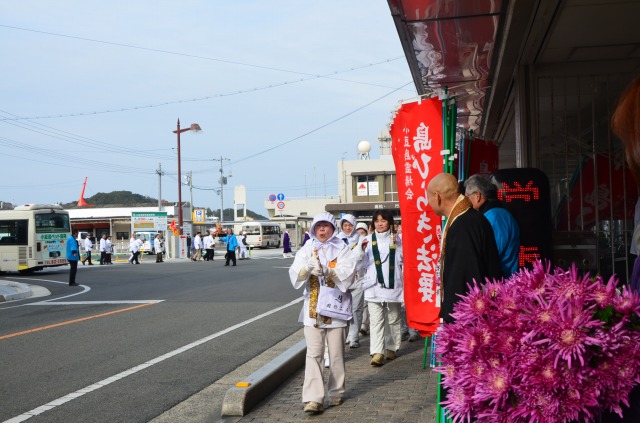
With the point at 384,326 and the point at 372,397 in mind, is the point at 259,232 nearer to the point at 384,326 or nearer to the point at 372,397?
the point at 384,326

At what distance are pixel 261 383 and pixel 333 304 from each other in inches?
44.2

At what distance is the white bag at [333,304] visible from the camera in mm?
6180

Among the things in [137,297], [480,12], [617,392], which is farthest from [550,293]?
[137,297]

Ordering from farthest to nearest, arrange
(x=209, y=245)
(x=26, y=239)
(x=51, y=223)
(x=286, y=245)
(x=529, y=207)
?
(x=286, y=245) → (x=209, y=245) → (x=51, y=223) → (x=26, y=239) → (x=529, y=207)

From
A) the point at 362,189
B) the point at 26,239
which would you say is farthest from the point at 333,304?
the point at 362,189

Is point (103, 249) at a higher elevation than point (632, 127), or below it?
below

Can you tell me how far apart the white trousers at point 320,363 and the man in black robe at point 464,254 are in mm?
2316

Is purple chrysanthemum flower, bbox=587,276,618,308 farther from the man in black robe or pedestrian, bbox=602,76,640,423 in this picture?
the man in black robe

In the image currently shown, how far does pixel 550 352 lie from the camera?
2.03 m

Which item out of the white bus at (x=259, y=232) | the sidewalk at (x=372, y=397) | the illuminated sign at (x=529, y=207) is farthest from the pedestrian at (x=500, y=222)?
the white bus at (x=259, y=232)

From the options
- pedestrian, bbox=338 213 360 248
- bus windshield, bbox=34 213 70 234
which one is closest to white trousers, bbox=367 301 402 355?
pedestrian, bbox=338 213 360 248

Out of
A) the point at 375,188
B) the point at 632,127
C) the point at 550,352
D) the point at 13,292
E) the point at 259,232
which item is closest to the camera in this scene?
the point at 632,127

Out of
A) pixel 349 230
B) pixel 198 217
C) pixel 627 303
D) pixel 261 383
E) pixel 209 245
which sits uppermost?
pixel 198 217

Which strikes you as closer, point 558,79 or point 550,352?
point 550,352
